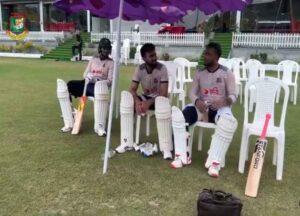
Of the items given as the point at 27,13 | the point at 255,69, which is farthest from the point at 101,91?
the point at 27,13

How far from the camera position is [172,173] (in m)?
4.37

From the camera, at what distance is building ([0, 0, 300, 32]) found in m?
21.6

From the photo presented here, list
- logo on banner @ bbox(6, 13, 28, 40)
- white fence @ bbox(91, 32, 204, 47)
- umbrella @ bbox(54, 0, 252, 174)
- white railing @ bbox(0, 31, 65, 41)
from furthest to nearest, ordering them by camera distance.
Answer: logo on banner @ bbox(6, 13, 28, 40), white railing @ bbox(0, 31, 65, 41), white fence @ bbox(91, 32, 204, 47), umbrella @ bbox(54, 0, 252, 174)

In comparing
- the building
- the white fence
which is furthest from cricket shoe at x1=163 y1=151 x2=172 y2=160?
the white fence

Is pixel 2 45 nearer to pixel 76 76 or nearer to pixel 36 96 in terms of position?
pixel 76 76

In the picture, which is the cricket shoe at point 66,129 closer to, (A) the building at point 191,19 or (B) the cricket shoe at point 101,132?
(B) the cricket shoe at point 101,132

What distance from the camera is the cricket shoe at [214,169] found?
4.30m

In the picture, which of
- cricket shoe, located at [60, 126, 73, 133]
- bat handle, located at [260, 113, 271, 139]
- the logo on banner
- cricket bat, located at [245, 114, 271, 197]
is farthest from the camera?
the logo on banner

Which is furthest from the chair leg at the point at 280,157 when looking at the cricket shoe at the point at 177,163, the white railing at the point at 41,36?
the white railing at the point at 41,36

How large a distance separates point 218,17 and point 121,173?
18.6 meters

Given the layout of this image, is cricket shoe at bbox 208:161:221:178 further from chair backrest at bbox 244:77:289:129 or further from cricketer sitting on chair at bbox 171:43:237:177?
chair backrest at bbox 244:77:289:129

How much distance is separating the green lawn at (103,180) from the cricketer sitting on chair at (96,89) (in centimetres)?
23

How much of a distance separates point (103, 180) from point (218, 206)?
4.48ft

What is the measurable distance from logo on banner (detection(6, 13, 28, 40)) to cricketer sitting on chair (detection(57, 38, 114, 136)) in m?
20.6
